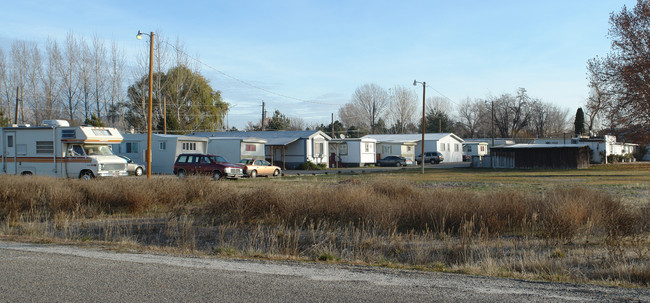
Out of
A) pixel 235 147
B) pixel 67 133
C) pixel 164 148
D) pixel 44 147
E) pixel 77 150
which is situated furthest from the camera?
pixel 235 147

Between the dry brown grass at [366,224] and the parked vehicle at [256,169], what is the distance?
13.5 metres

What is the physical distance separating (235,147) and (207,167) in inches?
362

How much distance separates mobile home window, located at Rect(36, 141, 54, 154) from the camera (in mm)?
23719

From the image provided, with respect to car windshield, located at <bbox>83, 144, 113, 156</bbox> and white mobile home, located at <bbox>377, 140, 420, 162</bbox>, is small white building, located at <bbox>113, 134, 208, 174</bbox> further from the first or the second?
white mobile home, located at <bbox>377, 140, 420, 162</bbox>

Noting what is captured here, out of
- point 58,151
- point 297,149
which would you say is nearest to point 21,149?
point 58,151

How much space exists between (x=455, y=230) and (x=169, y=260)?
20.8 feet

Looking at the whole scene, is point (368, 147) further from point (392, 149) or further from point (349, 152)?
point (392, 149)

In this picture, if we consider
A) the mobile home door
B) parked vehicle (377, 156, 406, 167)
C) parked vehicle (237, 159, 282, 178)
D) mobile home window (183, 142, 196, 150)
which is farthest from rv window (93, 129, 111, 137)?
parked vehicle (377, 156, 406, 167)

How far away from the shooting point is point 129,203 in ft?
48.1

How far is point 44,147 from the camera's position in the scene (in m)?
23.8

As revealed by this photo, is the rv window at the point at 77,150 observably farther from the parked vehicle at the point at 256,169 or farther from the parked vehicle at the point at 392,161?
the parked vehicle at the point at 392,161

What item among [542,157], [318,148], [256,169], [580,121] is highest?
[580,121]

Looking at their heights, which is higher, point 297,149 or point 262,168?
point 297,149

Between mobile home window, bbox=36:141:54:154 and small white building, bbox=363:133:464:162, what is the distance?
35.8 meters
